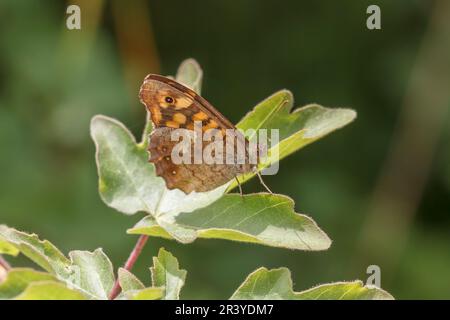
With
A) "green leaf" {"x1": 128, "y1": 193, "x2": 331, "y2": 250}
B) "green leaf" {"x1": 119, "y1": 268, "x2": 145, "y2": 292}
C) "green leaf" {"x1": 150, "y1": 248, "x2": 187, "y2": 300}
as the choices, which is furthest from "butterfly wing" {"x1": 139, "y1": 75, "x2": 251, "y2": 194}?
"green leaf" {"x1": 119, "y1": 268, "x2": 145, "y2": 292}

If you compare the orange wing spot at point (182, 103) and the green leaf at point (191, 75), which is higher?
the green leaf at point (191, 75)

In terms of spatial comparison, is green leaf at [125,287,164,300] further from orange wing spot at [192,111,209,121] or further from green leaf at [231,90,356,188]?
orange wing spot at [192,111,209,121]

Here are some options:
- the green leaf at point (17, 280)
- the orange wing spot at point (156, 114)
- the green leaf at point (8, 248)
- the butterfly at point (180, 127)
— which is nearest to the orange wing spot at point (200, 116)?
the butterfly at point (180, 127)

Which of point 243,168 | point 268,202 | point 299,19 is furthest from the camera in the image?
point 299,19

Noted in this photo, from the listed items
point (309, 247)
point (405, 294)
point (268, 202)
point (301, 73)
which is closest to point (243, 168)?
point (268, 202)

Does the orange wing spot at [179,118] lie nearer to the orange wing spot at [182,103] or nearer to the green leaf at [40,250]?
the orange wing spot at [182,103]
